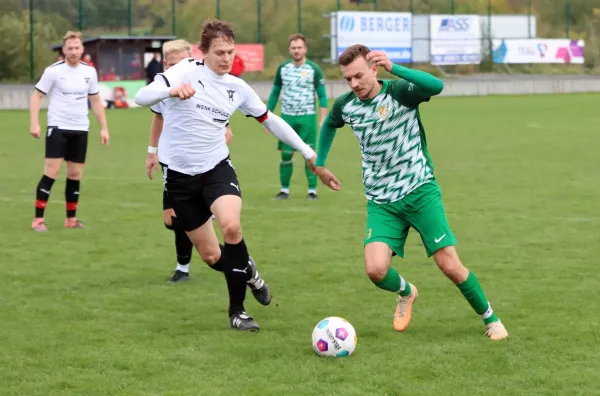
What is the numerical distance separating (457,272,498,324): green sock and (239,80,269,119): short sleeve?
2057 millimetres

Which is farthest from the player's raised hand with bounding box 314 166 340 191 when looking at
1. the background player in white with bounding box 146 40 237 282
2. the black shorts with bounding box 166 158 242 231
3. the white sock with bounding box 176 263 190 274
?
the white sock with bounding box 176 263 190 274

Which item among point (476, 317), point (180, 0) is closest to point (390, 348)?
point (476, 317)

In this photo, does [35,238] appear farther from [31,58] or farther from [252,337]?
[31,58]

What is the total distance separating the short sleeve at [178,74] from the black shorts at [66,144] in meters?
5.15

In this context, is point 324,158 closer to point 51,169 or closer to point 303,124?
point 51,169

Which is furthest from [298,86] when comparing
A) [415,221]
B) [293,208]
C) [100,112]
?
[415,221]

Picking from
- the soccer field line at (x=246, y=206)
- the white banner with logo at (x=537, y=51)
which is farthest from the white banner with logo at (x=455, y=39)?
the soccer field line at (x=246, y=206)

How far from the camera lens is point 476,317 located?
7.57m

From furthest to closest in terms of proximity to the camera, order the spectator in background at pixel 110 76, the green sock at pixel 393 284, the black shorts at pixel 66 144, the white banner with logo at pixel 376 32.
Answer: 1. the white banner with logo at pixel 376 32
2. the spectator in background at pixel 110 76
3. the black shorts at pixel 66 144
4. the green sock at pixel 393 284

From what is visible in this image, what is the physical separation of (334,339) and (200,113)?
2093 mm

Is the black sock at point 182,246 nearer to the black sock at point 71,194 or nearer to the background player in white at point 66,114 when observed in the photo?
the background player in white at point 66,114

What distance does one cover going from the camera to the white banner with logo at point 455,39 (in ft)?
163

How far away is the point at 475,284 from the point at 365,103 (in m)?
1.46

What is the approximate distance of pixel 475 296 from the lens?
22.7ft
